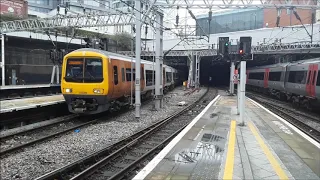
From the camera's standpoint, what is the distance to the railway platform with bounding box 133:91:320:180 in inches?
213

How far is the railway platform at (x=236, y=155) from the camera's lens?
17.8ft

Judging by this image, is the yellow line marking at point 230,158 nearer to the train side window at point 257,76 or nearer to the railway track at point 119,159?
the railway track at point 119,159

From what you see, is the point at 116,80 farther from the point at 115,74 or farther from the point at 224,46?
the point at 224,46

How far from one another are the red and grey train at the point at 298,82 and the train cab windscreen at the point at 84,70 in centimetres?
1095

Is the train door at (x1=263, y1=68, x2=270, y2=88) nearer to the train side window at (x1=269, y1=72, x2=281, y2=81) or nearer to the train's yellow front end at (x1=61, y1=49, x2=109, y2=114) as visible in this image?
the train side window at (x1=269, y1=72, x2=281, y2=81)

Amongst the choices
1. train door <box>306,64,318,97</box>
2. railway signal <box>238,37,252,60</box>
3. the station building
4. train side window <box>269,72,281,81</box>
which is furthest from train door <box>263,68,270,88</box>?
the station building

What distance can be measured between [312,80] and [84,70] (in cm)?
1192

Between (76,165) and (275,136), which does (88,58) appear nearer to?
(76,165)

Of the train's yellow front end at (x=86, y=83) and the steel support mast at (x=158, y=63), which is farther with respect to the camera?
the steel support mast at (x=158, y=63)

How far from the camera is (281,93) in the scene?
23.8 metres

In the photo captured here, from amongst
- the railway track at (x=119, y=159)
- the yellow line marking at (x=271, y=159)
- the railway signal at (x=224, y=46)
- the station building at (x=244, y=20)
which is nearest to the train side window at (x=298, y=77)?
the railway signal at (x=224, y=46)

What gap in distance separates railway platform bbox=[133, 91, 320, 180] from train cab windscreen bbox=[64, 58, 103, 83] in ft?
15.1

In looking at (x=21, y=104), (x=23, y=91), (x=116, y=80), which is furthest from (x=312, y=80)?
(x=23, y=91)

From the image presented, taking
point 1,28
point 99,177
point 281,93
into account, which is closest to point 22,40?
point 1,28
